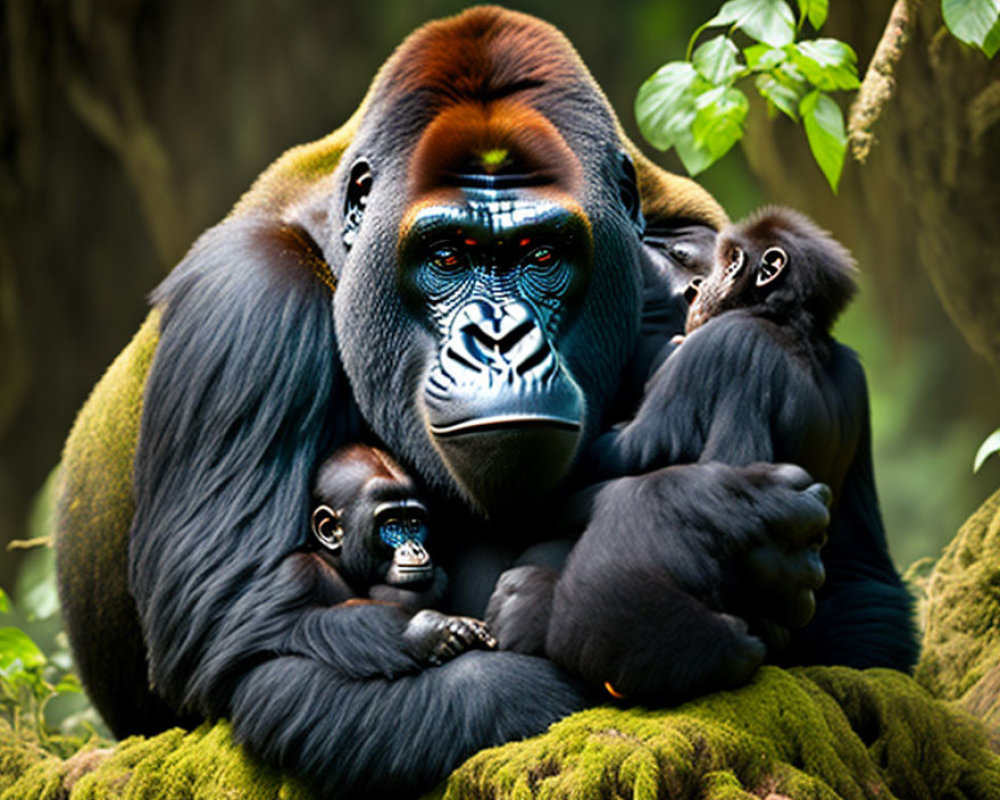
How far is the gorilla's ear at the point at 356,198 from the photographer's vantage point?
10.7 feet

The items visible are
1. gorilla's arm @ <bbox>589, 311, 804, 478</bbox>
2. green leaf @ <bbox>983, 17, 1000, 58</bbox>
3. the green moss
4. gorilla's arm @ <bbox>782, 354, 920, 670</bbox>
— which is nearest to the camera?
the green moss

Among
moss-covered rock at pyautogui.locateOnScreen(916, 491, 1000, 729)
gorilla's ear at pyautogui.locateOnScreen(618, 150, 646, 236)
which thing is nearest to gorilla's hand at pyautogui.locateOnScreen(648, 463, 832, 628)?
gorilla's ear at pyautogui.locateOnScreen(618, 150, 646, 236)

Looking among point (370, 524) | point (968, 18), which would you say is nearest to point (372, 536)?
point (370, 524)

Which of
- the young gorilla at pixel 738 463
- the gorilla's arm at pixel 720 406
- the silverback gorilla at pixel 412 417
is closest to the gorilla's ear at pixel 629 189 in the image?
the silverback gorilla at pixel 412 417

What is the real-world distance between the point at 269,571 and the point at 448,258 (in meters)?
0.81

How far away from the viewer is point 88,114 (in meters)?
8.30

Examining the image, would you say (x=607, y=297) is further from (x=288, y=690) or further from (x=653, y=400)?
(x=288, y=690)

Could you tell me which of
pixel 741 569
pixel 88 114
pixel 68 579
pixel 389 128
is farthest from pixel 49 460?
pixel 741 569

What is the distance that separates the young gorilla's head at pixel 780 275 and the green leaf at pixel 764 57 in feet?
2.45

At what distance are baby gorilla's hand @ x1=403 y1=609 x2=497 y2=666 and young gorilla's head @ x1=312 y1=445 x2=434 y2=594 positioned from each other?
7.9 inches

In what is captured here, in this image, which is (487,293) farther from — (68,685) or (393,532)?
(68,685)

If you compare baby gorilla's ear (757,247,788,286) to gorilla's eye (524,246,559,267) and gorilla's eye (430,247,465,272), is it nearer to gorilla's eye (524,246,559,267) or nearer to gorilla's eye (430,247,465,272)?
gorilla's eye (524,246,559,267)

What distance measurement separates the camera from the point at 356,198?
3.30 metres

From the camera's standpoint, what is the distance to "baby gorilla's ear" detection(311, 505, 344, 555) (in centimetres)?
315
